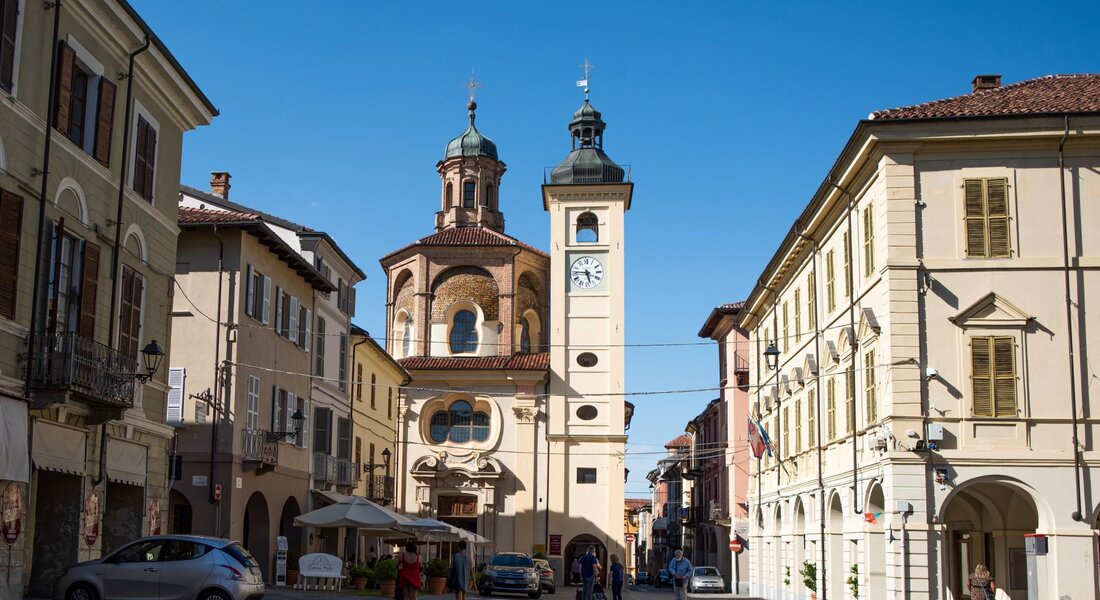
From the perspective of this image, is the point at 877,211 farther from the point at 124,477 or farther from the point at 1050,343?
the point at 124,477

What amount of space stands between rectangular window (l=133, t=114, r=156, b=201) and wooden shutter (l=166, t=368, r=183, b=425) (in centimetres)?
851

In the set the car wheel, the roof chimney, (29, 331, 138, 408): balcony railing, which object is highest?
the roof chimney

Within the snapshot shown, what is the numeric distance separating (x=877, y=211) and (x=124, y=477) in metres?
15.6

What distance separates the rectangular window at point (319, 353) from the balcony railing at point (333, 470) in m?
2.63

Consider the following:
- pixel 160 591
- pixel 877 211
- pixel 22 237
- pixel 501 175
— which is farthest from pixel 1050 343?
pixel 501 175

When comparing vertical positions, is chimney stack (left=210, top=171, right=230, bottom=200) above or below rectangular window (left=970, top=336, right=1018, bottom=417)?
above

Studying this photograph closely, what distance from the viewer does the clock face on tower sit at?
201ft

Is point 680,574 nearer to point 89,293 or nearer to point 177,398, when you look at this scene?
point 177,398

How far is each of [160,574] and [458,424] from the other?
1710 inches

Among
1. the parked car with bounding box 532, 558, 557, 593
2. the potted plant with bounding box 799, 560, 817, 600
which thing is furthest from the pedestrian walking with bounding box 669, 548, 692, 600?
the parked car with bounding box 532, 558, 557, 593

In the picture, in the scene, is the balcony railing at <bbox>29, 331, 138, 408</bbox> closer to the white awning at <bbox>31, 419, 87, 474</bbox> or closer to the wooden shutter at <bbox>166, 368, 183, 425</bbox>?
the white awning at <bbox>31, 419, 87, 474</bbox>

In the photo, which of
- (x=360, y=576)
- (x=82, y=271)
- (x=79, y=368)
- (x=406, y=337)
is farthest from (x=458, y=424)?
(x=79, y=368)

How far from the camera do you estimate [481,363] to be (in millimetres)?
61500

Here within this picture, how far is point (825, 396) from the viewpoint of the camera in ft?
102
